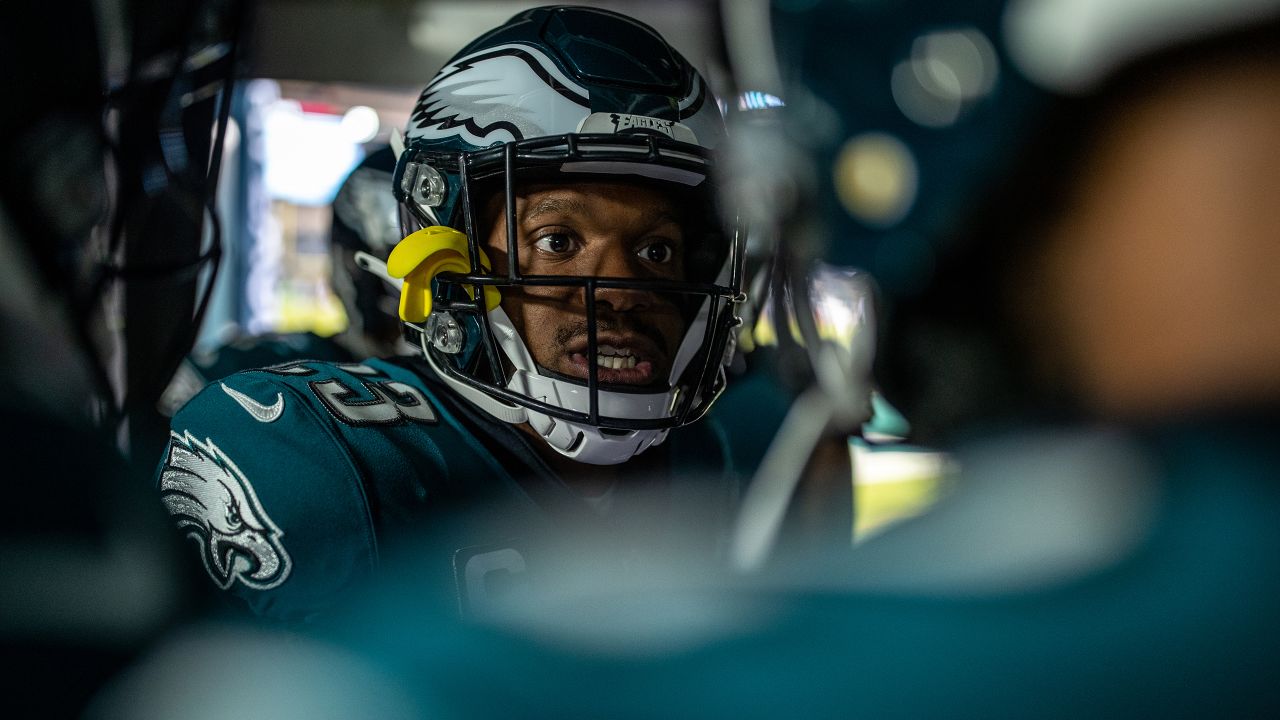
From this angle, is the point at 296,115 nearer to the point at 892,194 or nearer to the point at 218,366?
the point at 218,366

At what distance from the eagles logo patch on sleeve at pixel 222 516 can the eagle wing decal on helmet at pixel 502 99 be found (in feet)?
1.44

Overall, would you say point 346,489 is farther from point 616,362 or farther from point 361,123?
point 361,123

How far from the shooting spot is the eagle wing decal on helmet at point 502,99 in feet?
3.26

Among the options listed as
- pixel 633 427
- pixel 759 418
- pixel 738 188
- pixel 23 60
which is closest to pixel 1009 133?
pixel 738 188

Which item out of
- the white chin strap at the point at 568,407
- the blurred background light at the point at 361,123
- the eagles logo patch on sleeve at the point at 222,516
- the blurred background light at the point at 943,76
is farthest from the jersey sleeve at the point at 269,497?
the blurred background light at the point at 361,123

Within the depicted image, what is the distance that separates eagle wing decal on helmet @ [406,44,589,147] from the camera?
100 centimetres

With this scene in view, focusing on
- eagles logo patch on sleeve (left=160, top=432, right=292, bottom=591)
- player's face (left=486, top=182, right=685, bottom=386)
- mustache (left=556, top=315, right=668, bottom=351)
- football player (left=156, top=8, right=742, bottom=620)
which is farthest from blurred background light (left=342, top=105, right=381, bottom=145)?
eagles logo patch on sleeve (left=160, top=432, right=292, bottom=591)

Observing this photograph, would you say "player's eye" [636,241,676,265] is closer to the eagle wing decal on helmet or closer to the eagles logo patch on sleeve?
the eagle wing decal on helmet

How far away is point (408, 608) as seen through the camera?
1.47 ft

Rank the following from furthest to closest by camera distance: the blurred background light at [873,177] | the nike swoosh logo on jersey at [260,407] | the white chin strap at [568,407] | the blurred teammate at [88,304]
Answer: the blurred background light at [873,177], the white chin strap at [568,407], the nike swoosh logo on jersey at [260,407], the blurred teammate at [88,304]

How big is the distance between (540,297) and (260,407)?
0.31 m

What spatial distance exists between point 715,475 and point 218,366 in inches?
34.2

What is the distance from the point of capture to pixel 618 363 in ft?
3.29

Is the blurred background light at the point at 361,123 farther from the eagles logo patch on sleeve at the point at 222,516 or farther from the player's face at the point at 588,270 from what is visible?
the eagles logo patch on sleeve at the point at 222,516
